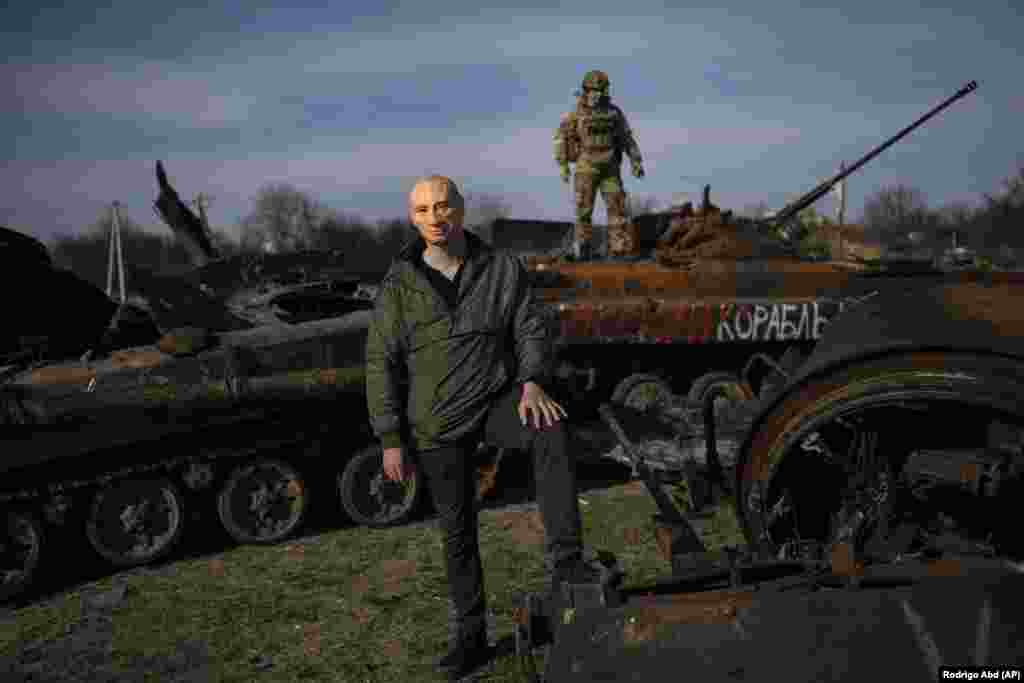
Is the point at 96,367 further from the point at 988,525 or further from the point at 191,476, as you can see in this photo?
the point at 988,525

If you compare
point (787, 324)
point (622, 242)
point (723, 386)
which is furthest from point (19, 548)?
point (787, 324)

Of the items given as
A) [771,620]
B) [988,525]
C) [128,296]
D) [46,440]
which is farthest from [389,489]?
[771,620]

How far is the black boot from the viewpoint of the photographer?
3461 mm

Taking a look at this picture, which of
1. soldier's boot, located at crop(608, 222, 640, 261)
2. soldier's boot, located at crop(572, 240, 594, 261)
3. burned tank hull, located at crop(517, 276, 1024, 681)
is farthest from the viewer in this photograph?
soldier's boot, located at crop(608, 222, 640, 261)

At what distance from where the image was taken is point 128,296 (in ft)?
21.8

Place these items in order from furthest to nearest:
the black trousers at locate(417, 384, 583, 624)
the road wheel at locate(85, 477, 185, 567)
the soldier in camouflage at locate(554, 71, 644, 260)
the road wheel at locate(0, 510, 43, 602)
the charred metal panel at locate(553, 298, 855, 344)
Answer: the soldier in camouflage at locate(554, 71, 644, 260), the charred metal panel at locate(553, 298, 855, 344), the road wheel at locate(85, 477, 185, 567), the road wheel at locate(0, 510, 43, 602), the black trousers at locate(417, 384, 583, 624)

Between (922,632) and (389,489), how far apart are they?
4.84 m

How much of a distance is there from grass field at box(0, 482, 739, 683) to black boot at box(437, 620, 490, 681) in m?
0.13

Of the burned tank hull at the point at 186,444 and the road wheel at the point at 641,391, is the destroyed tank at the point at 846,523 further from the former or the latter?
the burned tank hull at the point at 186,444

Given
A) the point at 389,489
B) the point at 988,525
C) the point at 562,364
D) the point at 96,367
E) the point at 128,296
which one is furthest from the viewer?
the point at 562,364

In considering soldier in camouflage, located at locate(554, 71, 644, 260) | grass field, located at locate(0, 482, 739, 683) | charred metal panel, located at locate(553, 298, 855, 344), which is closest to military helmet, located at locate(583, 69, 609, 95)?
soldier in camouflage, located at locate(554, 71, 644, 260)

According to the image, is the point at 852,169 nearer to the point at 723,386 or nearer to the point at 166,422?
the point at 723,386

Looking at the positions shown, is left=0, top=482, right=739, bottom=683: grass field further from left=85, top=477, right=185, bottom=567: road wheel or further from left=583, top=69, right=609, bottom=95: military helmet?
left=583, top=69, right=609, bottom=95: military helmet

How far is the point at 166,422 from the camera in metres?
5.33
